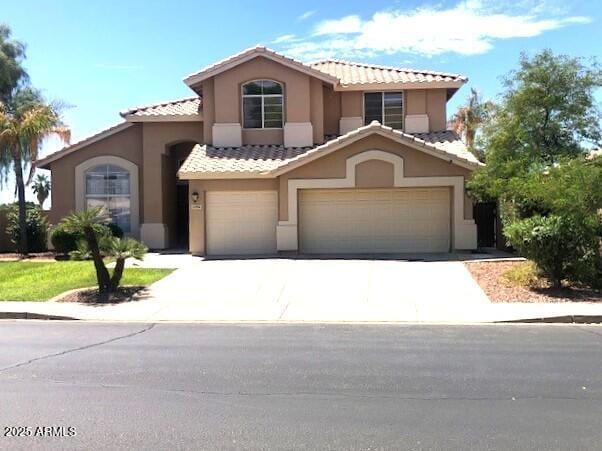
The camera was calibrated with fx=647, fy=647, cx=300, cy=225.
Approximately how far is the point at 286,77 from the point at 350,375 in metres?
16.9

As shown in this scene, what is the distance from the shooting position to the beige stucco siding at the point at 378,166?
20.3 metres

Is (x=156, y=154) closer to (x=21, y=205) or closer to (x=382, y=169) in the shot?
(x=21, y=205)

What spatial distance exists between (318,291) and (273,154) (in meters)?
8.62

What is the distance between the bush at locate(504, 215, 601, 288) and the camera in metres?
13.9

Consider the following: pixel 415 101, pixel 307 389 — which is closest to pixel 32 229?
pixel 415 101

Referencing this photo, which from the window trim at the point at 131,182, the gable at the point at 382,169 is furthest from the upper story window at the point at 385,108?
the window trim at the point at 131,182

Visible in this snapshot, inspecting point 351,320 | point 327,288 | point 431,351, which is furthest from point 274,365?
point 327,288

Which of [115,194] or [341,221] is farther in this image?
[115,194]

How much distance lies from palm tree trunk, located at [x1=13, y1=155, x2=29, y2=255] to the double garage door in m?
7.13

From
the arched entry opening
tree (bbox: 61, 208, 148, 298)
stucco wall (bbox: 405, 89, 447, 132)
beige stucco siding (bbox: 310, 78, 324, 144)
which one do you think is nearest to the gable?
beige stucco siding (bbox: 310, 78, 324, 144)

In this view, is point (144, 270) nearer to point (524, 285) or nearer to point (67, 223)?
point (67, 223)

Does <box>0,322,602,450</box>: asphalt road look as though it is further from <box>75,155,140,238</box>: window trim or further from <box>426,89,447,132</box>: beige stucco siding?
<box>426,89,447,132</box>: beige stucco siding

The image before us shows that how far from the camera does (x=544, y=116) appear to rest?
60.5 ft

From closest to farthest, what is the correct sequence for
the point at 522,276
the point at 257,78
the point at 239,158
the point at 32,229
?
the point at 522,276 < the point at 239,158 < the point at 257,78 < the point at 32,229
